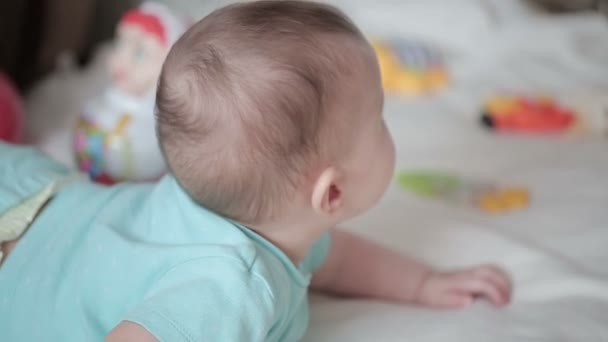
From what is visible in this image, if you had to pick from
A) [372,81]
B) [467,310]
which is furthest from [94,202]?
[467,310]

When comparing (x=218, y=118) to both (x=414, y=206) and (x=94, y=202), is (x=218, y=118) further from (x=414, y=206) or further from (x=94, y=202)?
(x=414, y=206)

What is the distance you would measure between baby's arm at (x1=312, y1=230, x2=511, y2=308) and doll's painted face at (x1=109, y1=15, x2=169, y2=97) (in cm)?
38

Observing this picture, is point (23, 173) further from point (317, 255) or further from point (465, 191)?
point (465, 191)

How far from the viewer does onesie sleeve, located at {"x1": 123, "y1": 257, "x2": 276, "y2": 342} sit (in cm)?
58

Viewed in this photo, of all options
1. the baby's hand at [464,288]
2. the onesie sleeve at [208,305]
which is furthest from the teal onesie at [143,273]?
the baby's hand at [464,288]

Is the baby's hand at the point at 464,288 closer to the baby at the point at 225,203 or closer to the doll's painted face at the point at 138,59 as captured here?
the baby at the point at 225,203

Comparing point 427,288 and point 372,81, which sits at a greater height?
point 372,81

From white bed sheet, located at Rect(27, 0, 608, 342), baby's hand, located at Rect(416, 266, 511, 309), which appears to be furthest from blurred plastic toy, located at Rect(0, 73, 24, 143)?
baby's hand, located at Rect(416, 266, 511, 309)

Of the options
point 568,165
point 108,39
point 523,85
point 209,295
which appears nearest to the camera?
point 209,295

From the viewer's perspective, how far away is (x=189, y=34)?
0.64 meters

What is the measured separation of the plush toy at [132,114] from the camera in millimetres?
1030

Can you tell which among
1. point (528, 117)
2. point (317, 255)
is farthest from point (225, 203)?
point (528, 117)

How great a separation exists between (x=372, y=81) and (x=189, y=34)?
0.17m

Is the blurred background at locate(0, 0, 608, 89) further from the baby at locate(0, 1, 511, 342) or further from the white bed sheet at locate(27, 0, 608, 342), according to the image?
the baby at locate(0, 1, 511, 342)
